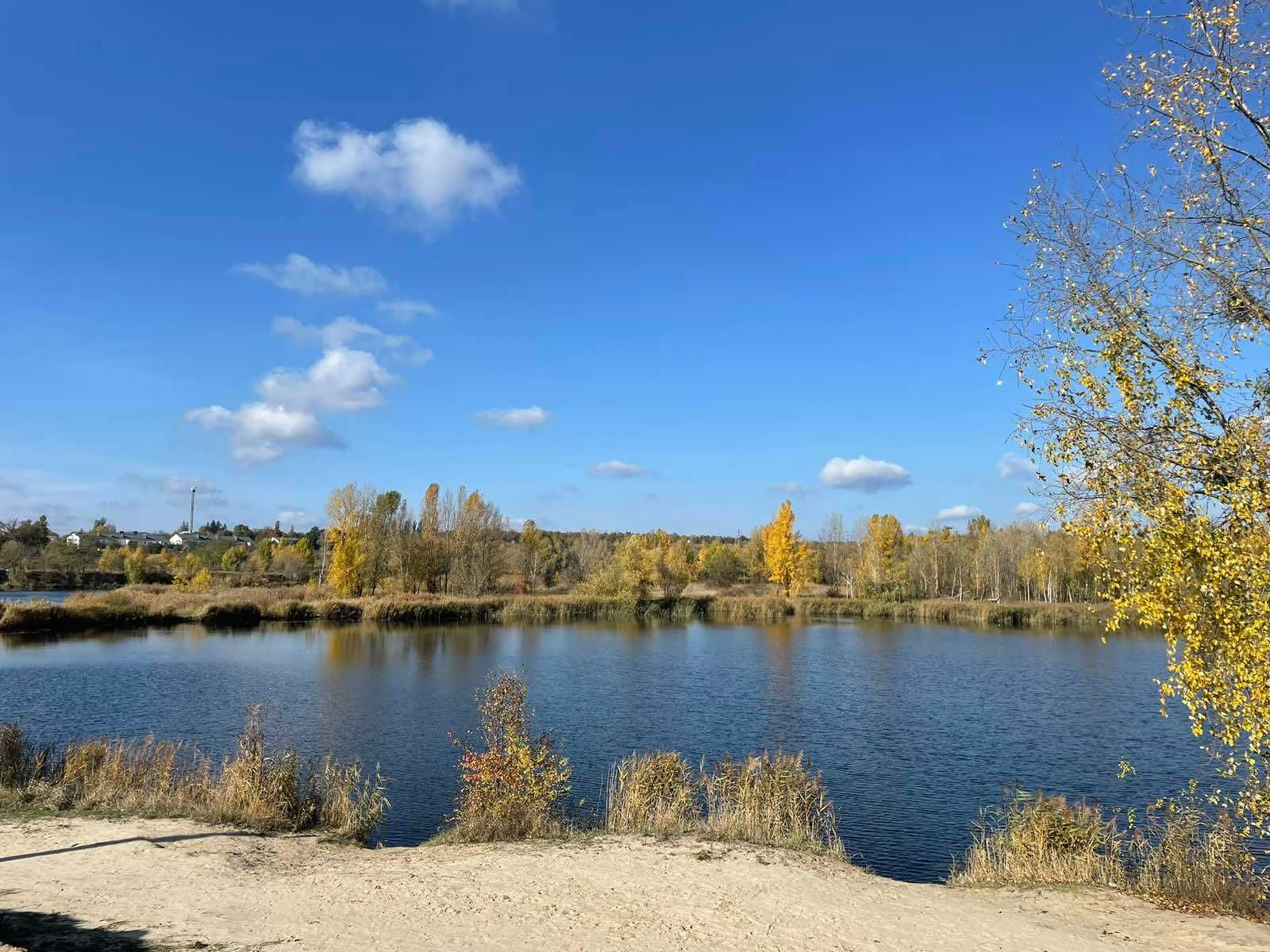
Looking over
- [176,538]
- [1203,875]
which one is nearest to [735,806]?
[1203,875]

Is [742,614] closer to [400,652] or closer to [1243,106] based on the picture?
[400,652]

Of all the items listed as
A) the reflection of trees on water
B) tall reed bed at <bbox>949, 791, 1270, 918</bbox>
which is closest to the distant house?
the reflection of trees on water

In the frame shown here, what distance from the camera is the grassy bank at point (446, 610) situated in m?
49.4

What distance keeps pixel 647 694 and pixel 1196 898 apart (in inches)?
776

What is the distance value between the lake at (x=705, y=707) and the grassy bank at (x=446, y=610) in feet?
20.5

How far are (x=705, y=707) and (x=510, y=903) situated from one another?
17.2 metres

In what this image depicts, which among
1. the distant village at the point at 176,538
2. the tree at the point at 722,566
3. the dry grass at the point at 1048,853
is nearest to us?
the dry grass at the point at 1048,853

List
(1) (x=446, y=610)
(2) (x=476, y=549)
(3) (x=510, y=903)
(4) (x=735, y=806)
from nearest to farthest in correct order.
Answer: (3) (x=510, y=903), (4) (x=735, y=806), (1) (x=446, y=610), (2) (x=476, y=549)

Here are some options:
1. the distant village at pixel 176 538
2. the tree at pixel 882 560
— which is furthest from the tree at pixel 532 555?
the distant village at pixel 176 538

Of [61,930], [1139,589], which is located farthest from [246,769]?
[1139,589]

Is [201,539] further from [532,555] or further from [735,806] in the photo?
[735,806]

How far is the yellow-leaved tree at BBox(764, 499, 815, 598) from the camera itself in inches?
2879

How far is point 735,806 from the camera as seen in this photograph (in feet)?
41.3

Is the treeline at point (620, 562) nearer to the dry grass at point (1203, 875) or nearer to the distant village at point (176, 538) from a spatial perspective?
the dry grass at point (1203, 875)
